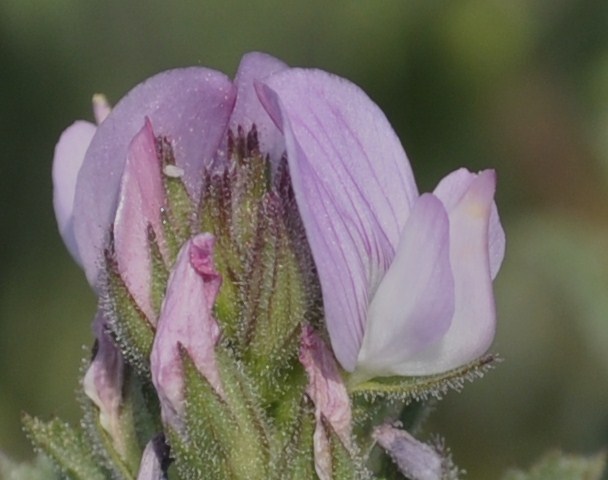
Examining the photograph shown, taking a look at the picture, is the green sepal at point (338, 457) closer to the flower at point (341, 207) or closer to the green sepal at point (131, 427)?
the flower at point (341, 207)

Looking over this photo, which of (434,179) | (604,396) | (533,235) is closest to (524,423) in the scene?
(604,396)

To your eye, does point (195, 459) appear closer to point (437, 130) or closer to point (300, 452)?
point (300, 452)

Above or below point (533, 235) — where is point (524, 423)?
below

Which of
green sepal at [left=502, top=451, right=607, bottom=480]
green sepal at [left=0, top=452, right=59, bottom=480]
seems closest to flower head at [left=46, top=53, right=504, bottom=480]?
green sepal at [left=0, top=452, right=59, bottom=480]

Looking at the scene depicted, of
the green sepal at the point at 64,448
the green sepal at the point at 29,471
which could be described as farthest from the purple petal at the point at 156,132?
the green sepal at the point at 29,471

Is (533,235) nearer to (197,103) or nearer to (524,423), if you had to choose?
(524,423)

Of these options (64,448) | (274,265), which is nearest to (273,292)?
(274,265)
